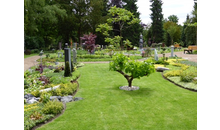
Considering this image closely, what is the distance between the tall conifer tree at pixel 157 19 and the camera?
157 ft

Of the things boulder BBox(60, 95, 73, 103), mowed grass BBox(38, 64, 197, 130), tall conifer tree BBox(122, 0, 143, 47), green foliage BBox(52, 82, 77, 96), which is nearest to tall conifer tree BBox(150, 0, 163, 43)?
tall conifer tree BBox(122, 0, 143, 47)

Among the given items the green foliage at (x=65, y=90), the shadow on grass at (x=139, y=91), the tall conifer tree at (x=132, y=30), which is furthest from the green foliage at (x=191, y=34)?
the green foliage at (x=65, y=90)

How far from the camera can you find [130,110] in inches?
265

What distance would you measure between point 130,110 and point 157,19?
45.0m

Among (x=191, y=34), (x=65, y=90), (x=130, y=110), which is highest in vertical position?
(x=191, y=34)

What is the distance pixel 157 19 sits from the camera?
159 ft

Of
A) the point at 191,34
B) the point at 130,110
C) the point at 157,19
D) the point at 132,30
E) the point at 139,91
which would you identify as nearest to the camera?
the point at 130,110

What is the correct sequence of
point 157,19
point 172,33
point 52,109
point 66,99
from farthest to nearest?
point 172,33
point 157,19
point 66,99
point 52,109

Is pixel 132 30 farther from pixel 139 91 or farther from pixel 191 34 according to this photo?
pixel 139 91

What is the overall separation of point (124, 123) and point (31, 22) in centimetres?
2978

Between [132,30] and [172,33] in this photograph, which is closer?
[132,30]

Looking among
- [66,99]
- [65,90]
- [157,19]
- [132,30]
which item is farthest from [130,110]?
[157,19]

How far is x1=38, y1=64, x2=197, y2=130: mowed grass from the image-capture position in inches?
219

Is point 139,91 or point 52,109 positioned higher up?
point 139,91
